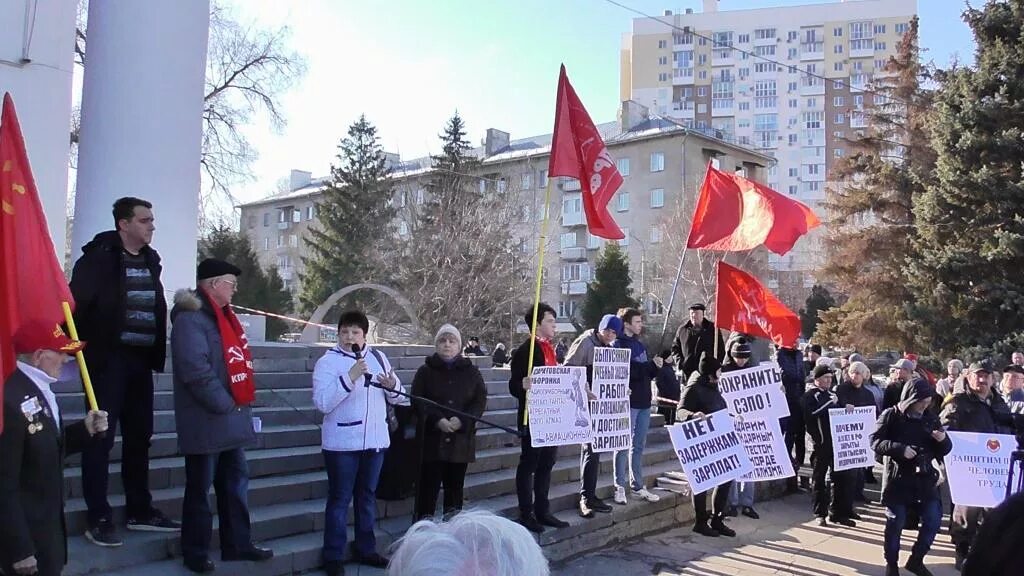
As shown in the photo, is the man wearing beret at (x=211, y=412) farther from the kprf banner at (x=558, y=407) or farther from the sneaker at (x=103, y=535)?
the kprf banner at (x=558, y=407)

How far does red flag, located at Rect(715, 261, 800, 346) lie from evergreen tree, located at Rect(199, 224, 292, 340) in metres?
27.2

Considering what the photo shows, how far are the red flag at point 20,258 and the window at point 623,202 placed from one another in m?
53.4

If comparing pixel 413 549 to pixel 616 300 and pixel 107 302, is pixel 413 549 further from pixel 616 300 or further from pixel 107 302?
pixel 616 300

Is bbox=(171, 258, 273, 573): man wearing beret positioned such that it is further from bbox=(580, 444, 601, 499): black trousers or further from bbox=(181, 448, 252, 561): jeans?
bbox=(580, 444, 601, 499): black trousers

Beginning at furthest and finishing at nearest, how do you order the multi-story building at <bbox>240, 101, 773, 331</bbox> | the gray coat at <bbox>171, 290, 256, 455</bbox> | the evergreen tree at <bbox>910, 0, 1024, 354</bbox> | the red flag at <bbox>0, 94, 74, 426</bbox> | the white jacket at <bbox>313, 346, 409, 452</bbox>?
the multi-story building at <bbox>240, 101, 773, 331</bbox>, the evergreen tree at <bbox>910, 0, 1024, 354</bbox>, the white jacket at <bbox>313, 346, 409, 452</bbox>, the gray coat at <bbox>171, 290, 256, 455</bbox>, the red flag at <bbox>0, 94, 74, 426</bbox>

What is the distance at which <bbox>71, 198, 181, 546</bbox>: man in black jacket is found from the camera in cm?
539

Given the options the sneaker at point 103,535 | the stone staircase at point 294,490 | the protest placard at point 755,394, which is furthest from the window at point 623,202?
the sneaker at point 103,535

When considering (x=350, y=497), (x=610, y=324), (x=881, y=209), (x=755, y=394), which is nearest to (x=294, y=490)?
(x=350, y=497)

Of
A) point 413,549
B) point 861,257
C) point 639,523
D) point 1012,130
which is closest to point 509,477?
point 639,523

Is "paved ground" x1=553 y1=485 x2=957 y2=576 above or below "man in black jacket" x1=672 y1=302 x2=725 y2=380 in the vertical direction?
below

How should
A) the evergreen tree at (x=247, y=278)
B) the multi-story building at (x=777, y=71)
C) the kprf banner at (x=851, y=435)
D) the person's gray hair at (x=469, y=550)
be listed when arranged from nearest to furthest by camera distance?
1. the person's gray hair at (x=469, y=550)
2. the kprf banner at (x=851, y=435)
3. the evergreen tree at (x=247, y=278)
4. the multi-story building at (x=777, y=71)

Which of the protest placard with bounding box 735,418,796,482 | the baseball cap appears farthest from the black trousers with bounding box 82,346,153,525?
the protest placard with bounding box 735,418,796,482

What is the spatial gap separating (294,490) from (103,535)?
5.90ft

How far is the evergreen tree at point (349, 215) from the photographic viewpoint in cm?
4800
